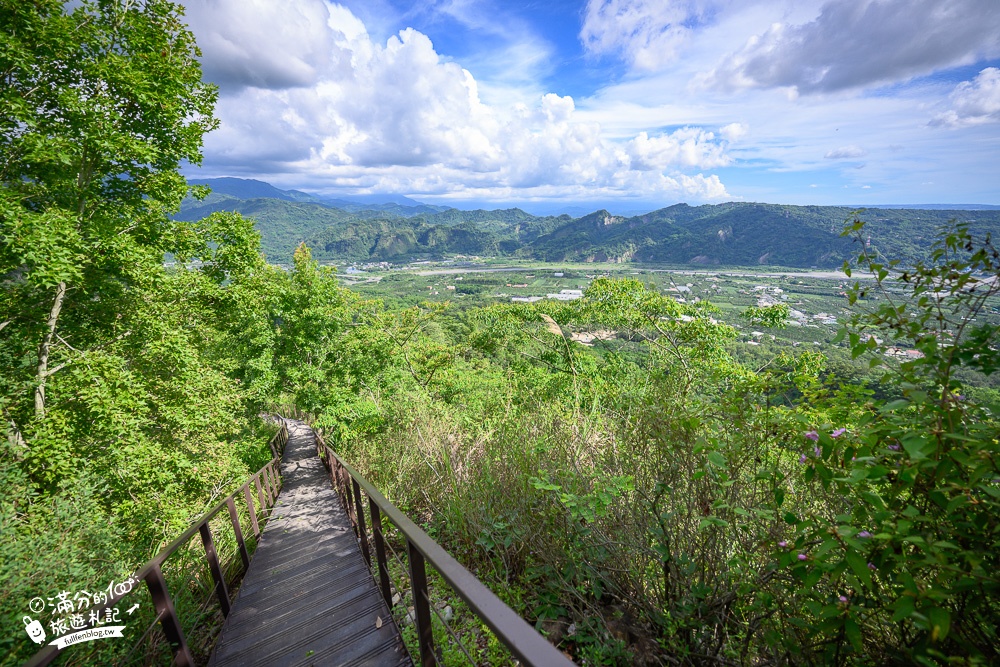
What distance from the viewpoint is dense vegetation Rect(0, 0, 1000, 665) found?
3.97 ft

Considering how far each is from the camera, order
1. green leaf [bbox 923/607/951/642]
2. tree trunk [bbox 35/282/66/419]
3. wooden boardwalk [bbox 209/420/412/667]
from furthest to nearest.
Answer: tree trunk [bbox 35/282/66/419], wooden boardwalk [bbox 209/420/412/667], green leaf [bbox 923/607/951/642]

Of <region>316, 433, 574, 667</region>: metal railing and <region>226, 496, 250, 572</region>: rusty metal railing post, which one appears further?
<region>226, 496, 250, 572</region>: rusty metal railing post

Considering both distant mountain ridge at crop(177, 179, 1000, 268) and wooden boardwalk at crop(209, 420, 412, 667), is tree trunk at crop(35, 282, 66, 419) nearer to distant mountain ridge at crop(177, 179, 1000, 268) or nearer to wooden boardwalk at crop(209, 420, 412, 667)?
wooden boardwalk at crop(209, 420, 412, 667)

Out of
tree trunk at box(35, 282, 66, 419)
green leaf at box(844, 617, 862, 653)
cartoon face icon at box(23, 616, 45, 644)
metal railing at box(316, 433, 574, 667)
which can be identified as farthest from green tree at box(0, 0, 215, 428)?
green leaf at box(844, 617, 862, 653)

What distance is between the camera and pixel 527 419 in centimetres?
400

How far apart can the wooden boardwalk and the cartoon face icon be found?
937 millimetres

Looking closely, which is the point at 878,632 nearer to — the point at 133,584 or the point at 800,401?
the point at 800,401

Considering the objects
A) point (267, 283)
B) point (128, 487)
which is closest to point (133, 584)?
point (128, 487)

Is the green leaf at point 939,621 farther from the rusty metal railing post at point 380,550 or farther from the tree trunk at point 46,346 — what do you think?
the tree trunk at point 46,346

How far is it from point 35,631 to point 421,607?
8.32 feet

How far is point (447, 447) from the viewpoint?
4.20 meters

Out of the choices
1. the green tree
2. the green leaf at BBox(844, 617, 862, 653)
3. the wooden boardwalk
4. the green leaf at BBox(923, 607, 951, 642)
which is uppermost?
the green tree

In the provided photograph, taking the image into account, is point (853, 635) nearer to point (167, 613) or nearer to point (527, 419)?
point (527, 419)

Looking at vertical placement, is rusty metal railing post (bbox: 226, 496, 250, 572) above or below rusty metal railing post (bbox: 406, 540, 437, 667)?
below
